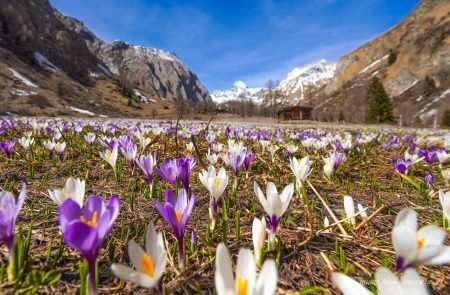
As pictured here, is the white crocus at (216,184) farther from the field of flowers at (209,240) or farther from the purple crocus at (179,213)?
the purple crocus at (179,213)

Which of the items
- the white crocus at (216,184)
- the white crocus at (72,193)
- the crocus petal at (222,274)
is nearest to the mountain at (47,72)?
the white crocus at (72,193)

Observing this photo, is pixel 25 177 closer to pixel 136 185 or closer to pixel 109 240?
pixel 136 185

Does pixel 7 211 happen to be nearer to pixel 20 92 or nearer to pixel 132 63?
pixel 20 92

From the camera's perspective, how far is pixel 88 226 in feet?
2.49

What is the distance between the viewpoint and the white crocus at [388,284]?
66cm

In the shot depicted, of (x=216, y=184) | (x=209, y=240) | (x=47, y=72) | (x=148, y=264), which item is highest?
(x=47, y=72)

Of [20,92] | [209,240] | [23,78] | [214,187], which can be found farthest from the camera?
[23,78]

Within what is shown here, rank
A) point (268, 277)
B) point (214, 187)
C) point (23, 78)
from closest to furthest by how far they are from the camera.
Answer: point (268, 277) < point (214, 187) < point (23, 78)

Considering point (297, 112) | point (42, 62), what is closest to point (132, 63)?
point (42, 62)

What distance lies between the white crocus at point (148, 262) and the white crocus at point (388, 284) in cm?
46

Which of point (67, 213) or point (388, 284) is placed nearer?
point (388, 284)

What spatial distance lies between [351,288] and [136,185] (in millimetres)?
1978

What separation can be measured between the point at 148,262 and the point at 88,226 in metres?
0.20

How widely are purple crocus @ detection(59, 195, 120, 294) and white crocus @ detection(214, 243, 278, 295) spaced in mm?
360
